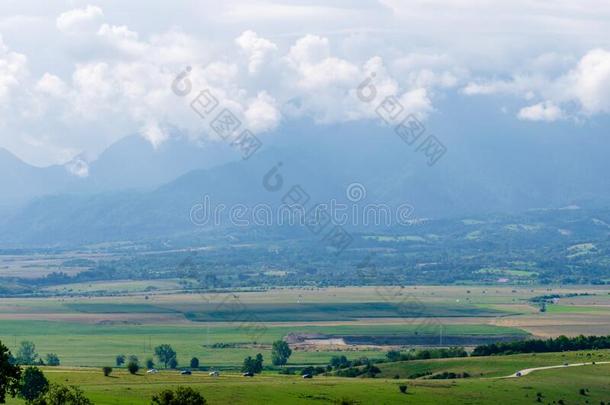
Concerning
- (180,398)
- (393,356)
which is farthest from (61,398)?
(393,356)

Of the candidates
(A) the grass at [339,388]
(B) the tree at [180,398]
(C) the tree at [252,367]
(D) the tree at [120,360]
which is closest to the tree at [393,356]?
(C) the tree at [252,367]

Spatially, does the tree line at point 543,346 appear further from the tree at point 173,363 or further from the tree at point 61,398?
the tree at point 61,398

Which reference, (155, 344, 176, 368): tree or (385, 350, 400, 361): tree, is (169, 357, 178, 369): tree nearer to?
(155, 344, 176, 368): tree

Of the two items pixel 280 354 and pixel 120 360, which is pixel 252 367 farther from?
pixel 120 360

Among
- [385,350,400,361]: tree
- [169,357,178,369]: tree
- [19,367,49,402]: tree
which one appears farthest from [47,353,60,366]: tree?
[19,367,49,402]: tree

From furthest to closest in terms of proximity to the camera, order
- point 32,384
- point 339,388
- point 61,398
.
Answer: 1. point 339,388
2. point 32,384
3. point 61,398

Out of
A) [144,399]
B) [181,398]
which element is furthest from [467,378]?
[181,398]
